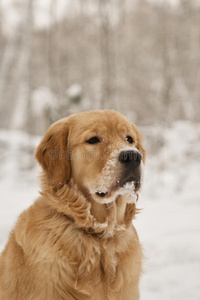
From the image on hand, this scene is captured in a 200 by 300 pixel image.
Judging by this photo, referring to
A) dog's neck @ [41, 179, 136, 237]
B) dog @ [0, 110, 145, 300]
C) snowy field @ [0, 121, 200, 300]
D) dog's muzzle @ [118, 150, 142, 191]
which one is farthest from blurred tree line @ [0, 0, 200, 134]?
dog's muzzle @ [118, 150, 142, 191]

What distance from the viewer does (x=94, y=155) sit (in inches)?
110

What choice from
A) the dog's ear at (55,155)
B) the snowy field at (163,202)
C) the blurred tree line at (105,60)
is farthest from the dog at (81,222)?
the blurred tree line at (105,60)

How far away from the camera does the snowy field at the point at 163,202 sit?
384cm

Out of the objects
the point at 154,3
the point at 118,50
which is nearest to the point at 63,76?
the point at 118,50

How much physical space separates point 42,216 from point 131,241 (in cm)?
81

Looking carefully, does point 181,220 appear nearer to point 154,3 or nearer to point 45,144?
point 45,144

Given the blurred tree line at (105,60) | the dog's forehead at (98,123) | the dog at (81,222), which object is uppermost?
the blurred tree line at (105,60)

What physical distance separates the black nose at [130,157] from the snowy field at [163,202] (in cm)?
49

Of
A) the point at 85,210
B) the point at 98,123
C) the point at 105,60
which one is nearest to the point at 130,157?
the point at 98,123

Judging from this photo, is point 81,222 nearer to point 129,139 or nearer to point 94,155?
point 94,155

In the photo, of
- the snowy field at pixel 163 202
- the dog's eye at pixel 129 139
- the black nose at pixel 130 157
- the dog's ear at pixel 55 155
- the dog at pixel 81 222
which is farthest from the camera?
the snowy field at pixel 163 202

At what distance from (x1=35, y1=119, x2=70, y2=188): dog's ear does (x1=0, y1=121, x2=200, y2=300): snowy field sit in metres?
0.66

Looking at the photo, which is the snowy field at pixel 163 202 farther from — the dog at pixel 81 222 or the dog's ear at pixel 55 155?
the dog's ear at pixel 55 155

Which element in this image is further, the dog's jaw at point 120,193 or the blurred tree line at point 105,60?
the blurred tree line at point 105,60
